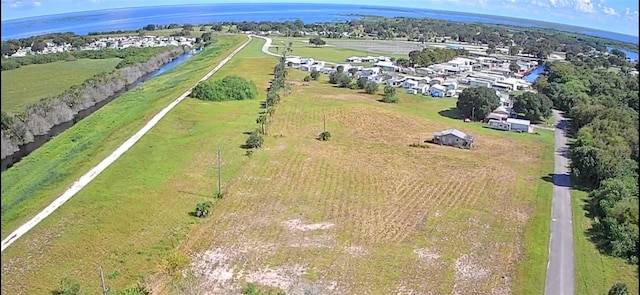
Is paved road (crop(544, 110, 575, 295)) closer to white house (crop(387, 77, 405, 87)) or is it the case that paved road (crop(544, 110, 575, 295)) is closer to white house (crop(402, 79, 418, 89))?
white house (crop(402, 79, 418, 89))

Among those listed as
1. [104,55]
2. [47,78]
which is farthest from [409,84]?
[104,55]

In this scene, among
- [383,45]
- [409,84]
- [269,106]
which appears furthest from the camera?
[383,45]

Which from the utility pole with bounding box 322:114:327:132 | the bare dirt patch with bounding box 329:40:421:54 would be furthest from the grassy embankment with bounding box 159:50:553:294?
the bare dirt patch with bounding box 329:40:421:54

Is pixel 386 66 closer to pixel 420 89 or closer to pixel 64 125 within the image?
pixel 420 89

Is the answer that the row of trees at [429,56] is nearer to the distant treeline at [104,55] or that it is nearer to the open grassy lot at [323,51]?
the open grassy lot at [323,51]

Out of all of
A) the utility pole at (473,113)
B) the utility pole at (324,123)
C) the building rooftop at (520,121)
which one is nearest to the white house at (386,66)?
the utility pole at (473,113)

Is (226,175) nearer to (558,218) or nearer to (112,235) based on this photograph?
(112,235)
